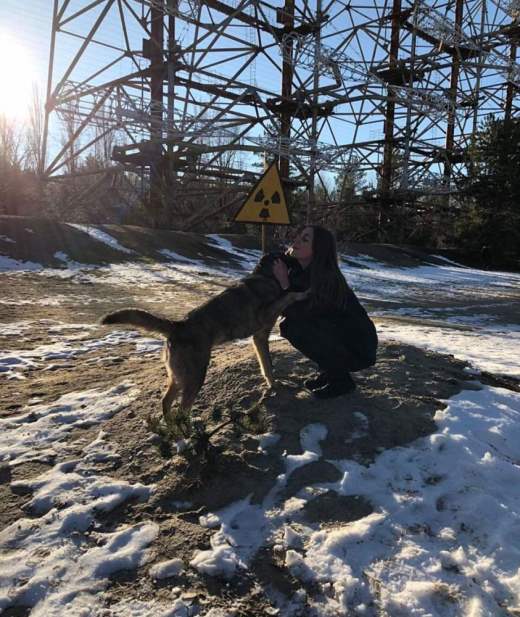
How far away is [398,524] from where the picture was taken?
7.60 ft

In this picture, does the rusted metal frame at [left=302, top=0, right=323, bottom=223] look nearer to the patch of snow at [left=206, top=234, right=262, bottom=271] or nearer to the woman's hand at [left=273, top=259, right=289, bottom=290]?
the patch of snow at [left=206, top=234, right=262, bottom=271]

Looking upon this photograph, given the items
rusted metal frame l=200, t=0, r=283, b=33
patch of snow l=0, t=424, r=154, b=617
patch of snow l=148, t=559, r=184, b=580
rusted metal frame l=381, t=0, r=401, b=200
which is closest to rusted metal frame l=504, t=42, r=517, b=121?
rusted metal frame l=381, t=0, r=401, b=200

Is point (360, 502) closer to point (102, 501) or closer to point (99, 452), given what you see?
point (102, 501)

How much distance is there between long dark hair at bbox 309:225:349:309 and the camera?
146 inches

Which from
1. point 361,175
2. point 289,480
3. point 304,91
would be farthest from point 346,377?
point 361,175

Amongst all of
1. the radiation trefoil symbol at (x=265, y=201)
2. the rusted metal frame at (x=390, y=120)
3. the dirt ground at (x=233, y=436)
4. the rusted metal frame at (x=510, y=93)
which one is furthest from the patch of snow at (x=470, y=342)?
the rusted metal frame at (x=510, y=93)

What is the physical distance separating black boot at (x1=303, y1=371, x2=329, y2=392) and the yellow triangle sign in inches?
139

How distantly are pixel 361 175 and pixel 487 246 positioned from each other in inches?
325

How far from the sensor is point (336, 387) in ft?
12.0

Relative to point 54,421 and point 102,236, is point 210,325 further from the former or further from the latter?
point 102,236

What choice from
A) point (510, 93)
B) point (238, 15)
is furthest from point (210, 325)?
point (510, 93)

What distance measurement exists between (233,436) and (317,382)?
0.97 m

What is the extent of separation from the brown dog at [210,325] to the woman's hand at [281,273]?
0.10 metres

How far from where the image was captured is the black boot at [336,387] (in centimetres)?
363
